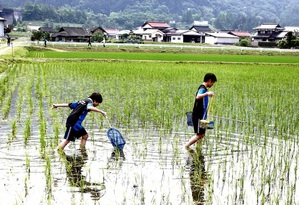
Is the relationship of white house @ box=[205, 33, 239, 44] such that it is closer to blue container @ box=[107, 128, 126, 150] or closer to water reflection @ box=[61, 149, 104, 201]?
blue container @ box=[107, 128, 126, 150]

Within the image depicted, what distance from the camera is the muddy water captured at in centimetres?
442

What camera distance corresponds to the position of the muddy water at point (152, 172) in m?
4.42

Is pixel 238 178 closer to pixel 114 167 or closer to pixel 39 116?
pixel 114 167

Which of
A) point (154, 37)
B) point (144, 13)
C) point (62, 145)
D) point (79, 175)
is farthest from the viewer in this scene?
point (144, 13)

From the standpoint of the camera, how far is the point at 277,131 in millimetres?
7539

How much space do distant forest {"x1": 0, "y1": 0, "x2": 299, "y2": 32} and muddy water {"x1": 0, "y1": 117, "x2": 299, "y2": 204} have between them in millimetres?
100012

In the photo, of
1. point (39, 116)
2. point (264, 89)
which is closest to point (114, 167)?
point (39, 116)

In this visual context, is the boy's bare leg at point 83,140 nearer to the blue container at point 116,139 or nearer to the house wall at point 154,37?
the blue container at point 116,139

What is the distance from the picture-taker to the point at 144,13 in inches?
5069

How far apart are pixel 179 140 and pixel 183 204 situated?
2578 mm

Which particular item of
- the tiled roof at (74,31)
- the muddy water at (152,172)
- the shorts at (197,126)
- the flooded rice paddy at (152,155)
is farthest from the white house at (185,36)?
the shorts at (197,126)

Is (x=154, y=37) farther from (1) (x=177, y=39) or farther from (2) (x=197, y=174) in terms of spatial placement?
(2) (x=197, y=174)

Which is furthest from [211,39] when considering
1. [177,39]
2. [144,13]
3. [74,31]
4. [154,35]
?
[144,13]

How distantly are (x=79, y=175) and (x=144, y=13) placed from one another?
126245 mm
